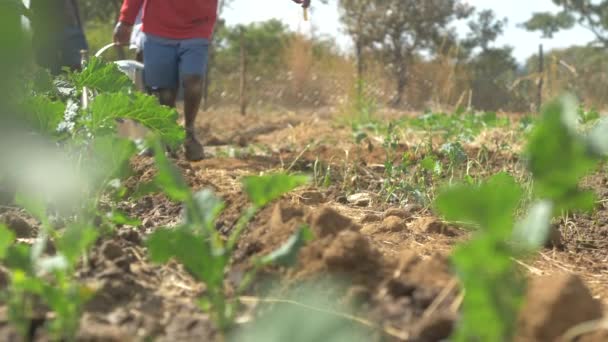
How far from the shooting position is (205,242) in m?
1.15

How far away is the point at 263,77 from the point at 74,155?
1542cm

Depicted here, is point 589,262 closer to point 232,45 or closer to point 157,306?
point 157,306

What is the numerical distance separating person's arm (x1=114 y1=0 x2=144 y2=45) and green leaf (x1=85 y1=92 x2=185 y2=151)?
9.22ft

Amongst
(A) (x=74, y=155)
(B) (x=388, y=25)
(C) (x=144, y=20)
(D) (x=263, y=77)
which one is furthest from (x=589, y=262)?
(B) (x=388, y=25)

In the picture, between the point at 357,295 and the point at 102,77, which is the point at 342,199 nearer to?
the point at 102,77

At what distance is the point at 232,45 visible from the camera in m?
22.2

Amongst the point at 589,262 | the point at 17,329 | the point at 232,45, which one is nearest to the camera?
the point at 17,329

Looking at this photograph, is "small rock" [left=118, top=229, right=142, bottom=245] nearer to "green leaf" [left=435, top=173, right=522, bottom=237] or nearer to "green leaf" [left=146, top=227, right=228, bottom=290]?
"green leaf" [left=146, top=227, right=228, bottom=290]

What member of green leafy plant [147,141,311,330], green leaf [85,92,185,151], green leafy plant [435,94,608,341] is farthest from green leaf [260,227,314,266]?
green leaf [85,92,185,151]

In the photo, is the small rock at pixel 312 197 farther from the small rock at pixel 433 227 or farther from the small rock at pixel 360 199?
the small rock at pixel 433 227

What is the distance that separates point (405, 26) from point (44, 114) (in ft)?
64.7

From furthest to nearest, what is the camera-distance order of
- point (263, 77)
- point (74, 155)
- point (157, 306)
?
1. point (263, 77)
2. point (74, 155)
3. point (157, 306)

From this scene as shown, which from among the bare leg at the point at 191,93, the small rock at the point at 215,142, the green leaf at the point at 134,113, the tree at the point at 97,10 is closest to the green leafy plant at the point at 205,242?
the green leaf at the point at 134,113

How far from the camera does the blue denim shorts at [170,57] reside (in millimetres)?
4523
